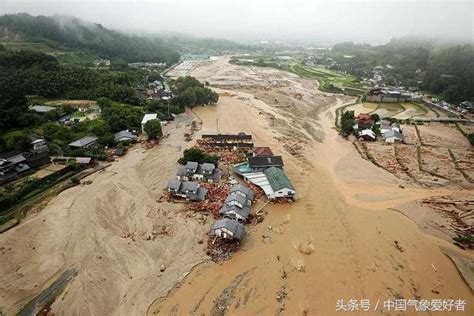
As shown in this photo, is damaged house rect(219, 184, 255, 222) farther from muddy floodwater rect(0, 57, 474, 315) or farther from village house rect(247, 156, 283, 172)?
village house rect(247, 156, 283, 172)

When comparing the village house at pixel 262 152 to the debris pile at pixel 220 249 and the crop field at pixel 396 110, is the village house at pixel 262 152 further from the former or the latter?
the crop field at pixel 396 110

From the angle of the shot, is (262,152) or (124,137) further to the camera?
(124,137)

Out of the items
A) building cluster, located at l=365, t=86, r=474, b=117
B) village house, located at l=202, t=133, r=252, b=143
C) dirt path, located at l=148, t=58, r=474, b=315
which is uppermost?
village house, located at l=202, t=133, r=252, b=143

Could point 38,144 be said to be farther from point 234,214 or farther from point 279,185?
point 279,185

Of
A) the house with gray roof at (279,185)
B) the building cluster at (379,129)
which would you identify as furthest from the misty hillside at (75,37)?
the house with gray roof at (279,185)

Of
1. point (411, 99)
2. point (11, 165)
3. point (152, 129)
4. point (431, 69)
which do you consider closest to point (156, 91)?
point (152, 129)

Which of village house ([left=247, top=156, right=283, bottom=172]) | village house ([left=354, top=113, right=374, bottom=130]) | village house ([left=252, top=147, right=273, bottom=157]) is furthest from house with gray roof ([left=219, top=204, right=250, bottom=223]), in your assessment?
village house ([left=354, top=113, right=374, bottom=130])

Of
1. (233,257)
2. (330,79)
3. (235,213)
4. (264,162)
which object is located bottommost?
(330,79)
